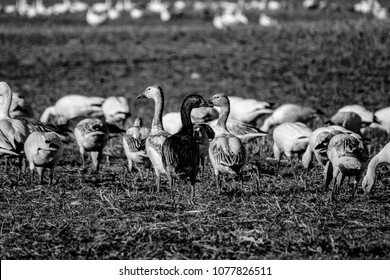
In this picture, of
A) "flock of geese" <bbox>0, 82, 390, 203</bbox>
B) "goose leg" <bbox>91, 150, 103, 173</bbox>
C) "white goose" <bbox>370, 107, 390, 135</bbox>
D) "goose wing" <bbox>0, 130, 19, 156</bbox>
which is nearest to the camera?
"flock of geese" <bbox>0, 82, 390, 203</bbox>

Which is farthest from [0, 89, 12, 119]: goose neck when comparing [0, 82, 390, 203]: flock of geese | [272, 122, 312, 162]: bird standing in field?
[272, 122, 312, 162]: bird standing in field

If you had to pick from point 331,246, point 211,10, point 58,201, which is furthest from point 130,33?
point 331,246

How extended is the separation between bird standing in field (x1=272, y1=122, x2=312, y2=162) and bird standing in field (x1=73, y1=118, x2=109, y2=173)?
2135 millimetres

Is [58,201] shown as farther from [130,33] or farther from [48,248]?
[130,33]

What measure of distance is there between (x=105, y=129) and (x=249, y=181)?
1909 millimetres

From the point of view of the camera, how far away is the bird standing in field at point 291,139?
8.56 meters

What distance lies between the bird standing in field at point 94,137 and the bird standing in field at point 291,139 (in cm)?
213

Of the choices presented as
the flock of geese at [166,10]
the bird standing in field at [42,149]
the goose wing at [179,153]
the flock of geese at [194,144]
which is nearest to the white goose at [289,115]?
the flock of geese at [194,144]

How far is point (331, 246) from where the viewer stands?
561cm

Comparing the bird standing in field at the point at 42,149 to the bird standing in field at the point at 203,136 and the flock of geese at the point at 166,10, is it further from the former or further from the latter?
the flock of geese at the point at 166,10

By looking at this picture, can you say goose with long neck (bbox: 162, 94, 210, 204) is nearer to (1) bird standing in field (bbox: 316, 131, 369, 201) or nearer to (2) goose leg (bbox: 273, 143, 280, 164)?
(1) bird standing in field (bbox: 316, 131, 369, 201)

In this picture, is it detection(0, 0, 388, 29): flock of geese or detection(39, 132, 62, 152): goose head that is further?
detection(0, 0, 388, 29): flock of geese

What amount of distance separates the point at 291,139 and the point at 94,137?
2.36 meters

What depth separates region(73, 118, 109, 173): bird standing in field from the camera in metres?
8.37
